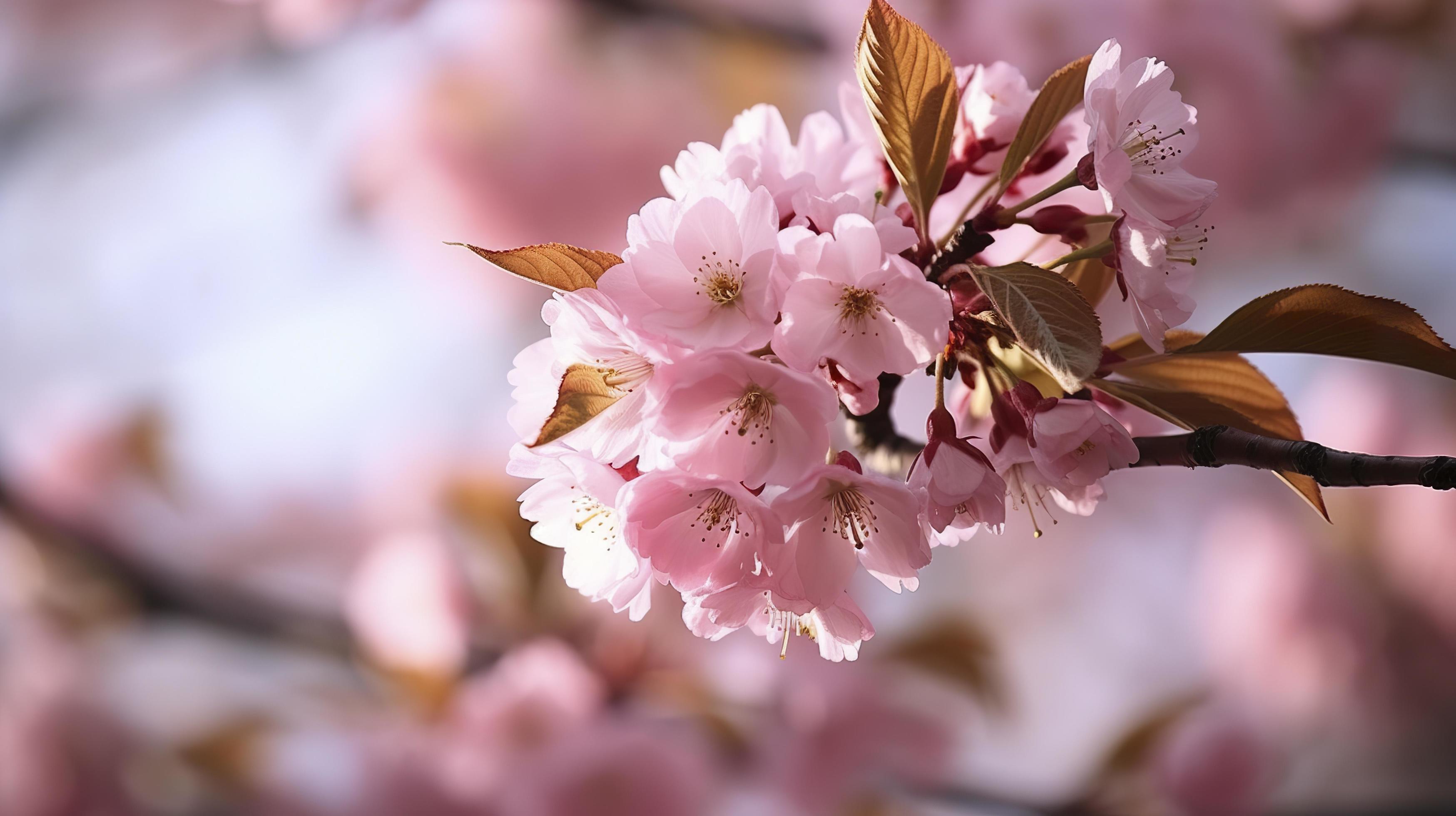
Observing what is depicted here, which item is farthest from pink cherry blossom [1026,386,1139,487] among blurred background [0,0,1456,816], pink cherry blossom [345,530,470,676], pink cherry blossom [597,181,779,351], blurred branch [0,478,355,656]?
blurred branch [0,478,355,656]

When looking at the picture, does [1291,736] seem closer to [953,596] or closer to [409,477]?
[953,596]

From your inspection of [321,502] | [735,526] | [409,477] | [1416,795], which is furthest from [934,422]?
[1416,795]

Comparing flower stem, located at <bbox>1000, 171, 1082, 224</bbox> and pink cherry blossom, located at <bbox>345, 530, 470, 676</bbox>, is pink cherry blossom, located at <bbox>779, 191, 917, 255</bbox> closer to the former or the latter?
flower stem, located at <bbox>1000, 171, 1082, 224</bbox>

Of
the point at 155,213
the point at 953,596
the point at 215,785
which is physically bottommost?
the point at 215,785

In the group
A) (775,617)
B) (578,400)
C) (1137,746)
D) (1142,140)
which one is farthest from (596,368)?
(1137,746)

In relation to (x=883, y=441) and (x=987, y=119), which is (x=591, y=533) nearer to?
(x=883, y=441)

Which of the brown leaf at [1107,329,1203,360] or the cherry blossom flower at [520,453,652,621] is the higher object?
the brown leaf at [1107,329,1203,360]
